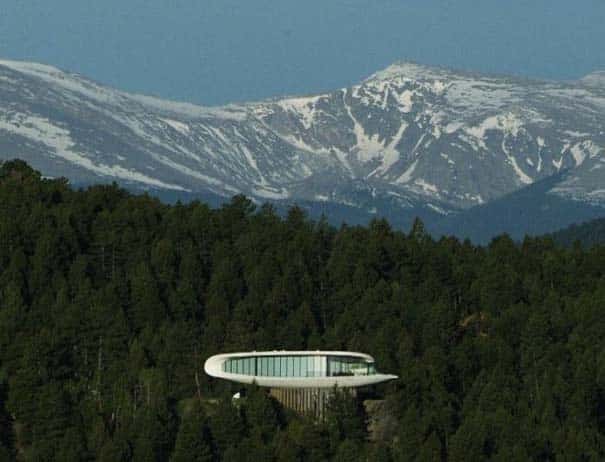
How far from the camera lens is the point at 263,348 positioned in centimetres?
17825

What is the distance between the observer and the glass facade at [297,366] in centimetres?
16838

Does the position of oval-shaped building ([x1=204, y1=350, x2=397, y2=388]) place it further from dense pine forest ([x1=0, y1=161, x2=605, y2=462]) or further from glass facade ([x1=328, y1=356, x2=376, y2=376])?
dense pine forest ([x1=0, y1=161, x2=605, y2=462])

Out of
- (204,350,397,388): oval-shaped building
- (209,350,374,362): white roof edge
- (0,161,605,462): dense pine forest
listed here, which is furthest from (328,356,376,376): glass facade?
(0,161,605,462): dense pine forest

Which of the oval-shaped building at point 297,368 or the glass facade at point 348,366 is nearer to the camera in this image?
the oval-shaped building at point 297,368

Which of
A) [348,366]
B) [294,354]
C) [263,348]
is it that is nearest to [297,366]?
[294,354]

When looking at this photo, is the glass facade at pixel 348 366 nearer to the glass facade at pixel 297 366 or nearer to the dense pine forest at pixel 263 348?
the glass facade at pixel 297 366

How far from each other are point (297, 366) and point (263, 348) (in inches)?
379

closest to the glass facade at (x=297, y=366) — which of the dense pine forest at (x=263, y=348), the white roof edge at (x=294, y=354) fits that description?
the white roof edge at (x=294, y=354)

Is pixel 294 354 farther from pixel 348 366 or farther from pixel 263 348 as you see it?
pixel 263 348

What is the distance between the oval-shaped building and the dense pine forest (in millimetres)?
1658

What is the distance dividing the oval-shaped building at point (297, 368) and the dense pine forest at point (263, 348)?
1658mm

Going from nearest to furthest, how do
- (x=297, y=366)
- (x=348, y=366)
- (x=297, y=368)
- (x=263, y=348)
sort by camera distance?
(x=297, y=368), (x=297, y=366), (x=348, y=366), (x=263, y=348)

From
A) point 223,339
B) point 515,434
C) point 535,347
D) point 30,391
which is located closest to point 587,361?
point 535,347

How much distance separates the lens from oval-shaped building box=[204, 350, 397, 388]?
167000mm
